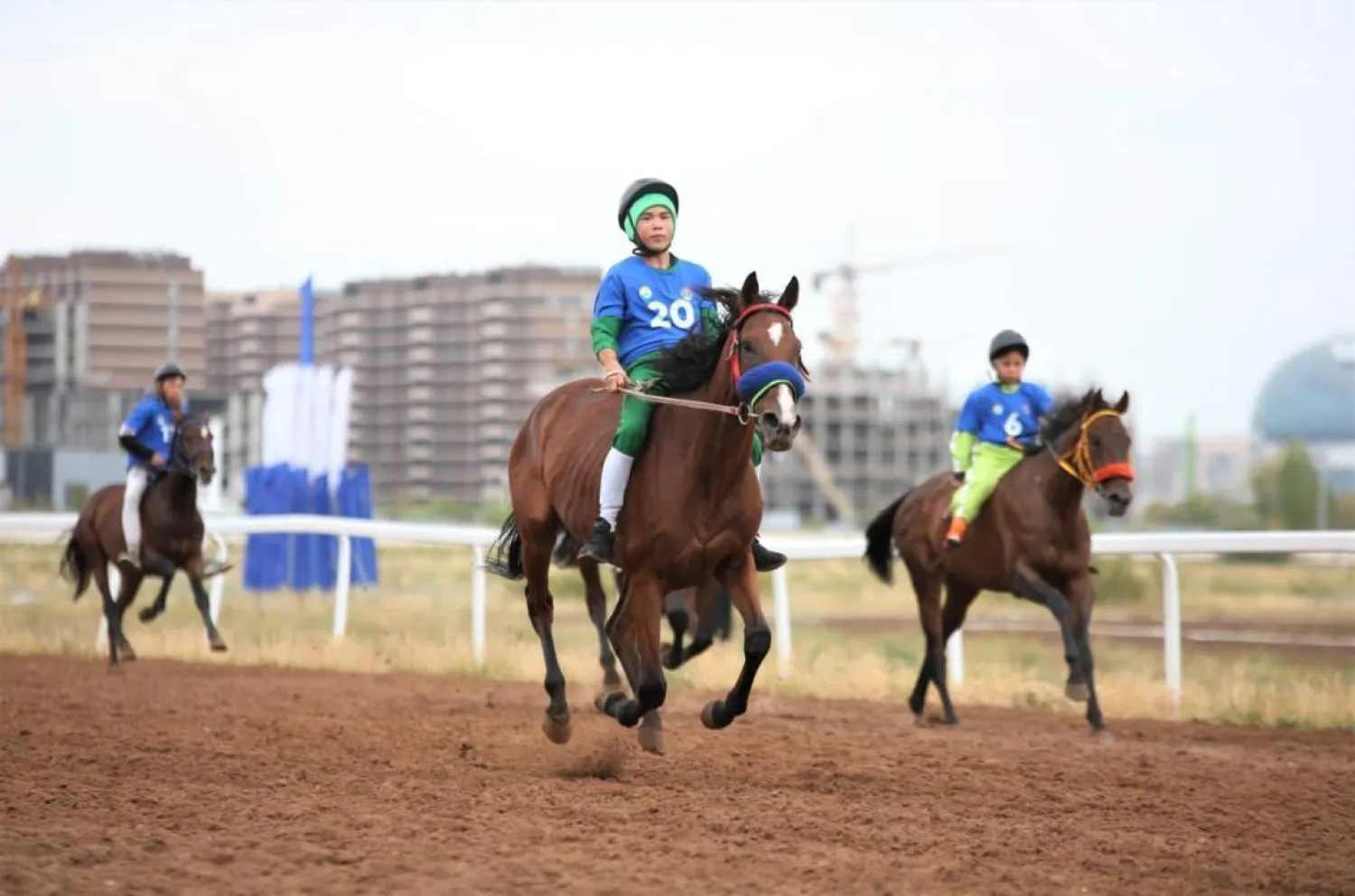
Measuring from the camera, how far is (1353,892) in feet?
20.9

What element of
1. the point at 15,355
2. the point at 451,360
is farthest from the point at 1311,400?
the point at 15,355

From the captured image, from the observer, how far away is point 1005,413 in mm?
13328

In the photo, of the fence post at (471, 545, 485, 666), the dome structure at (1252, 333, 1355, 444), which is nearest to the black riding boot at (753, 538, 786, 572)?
the fence post at (471, 545, 485, 666)

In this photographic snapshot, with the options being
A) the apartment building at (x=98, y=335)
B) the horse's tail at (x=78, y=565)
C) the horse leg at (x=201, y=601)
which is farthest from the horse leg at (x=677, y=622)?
the apartment building at (x=98, y=335)

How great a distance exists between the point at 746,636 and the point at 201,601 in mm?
8417

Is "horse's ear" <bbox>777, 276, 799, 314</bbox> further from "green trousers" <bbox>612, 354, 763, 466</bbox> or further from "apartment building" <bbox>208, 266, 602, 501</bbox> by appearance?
"apartment building" <bbox>208, 266, 602, 501</bbox>

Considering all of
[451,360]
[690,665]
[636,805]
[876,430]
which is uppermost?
[451,360]

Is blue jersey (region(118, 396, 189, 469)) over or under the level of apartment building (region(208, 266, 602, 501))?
under

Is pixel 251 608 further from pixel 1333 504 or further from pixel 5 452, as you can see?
pixel 1333 504

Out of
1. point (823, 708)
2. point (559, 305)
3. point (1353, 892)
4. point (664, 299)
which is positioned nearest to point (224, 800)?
point (664, 299)

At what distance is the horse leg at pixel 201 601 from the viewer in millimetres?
15539

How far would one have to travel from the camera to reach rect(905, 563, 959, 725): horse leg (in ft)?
42.8

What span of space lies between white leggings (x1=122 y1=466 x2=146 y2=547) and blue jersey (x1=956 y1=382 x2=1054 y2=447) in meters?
7.35

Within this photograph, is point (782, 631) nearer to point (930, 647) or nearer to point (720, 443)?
point (930, 647)
